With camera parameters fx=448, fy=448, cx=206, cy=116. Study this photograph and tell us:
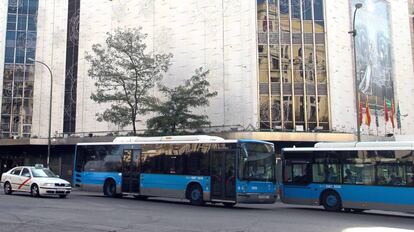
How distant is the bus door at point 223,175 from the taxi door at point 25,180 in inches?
359

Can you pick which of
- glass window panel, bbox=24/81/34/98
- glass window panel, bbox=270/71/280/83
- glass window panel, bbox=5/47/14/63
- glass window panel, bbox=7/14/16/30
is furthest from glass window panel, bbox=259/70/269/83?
glass window panel, bbox=7/14/16/30

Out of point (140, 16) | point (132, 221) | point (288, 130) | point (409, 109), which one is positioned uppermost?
point (140, 16)

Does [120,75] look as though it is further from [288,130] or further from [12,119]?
[12,119]

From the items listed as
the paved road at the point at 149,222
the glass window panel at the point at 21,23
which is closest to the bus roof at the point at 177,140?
the paved road at the point at 149,222

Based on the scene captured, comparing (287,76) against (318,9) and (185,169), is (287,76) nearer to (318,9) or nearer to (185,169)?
(318,9)

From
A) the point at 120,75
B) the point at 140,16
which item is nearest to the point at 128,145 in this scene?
the point at 120,75

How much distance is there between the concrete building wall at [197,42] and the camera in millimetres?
35531

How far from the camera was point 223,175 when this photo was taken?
19.0 m

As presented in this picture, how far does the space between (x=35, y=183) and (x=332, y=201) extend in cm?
1365

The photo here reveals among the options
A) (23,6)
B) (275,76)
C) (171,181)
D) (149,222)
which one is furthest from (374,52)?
(23,6)

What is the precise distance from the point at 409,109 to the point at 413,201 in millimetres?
29614

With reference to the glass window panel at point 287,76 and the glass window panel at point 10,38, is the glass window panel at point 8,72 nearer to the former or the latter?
the glass window panel at point 10,38

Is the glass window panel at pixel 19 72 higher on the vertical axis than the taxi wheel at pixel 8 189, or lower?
higher

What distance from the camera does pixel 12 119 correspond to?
44312mm
